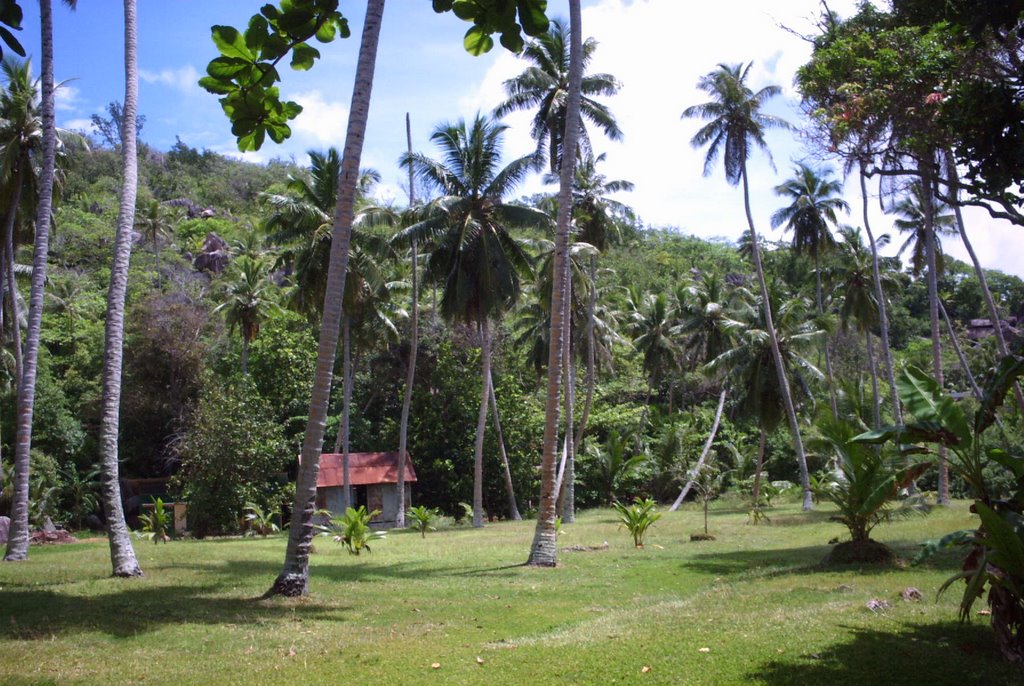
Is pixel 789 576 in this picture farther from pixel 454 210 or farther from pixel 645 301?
pixel 645 301

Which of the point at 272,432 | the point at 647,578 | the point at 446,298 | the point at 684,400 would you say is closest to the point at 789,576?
the point at 647,578

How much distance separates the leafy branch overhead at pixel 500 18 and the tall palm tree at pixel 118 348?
1185cm

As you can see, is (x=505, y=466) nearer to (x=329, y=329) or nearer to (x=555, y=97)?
(x=555, y=97)

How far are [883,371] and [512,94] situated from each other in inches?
1283

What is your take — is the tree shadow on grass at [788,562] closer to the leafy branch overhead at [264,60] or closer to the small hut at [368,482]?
the leafy branch overhead at [264,60]

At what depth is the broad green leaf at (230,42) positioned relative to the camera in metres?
2.86

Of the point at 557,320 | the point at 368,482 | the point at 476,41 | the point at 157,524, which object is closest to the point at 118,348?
the point at 557,320

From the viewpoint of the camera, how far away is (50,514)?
32.4 m

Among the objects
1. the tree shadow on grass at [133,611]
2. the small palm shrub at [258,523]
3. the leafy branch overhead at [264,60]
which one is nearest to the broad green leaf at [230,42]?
the leafy branch overhead at [264,60]

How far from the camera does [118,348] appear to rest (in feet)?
44.7

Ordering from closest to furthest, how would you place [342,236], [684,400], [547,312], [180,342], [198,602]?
[198,602] → [342,236] → [547,312] → [180,342] → [684,400]

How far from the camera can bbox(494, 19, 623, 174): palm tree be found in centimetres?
2860

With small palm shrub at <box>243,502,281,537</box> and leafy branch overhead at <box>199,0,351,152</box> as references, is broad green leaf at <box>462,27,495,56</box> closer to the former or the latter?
leafy branch overhead at <box>199,0,351,152</box>

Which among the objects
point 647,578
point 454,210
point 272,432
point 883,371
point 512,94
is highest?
point 512,94
